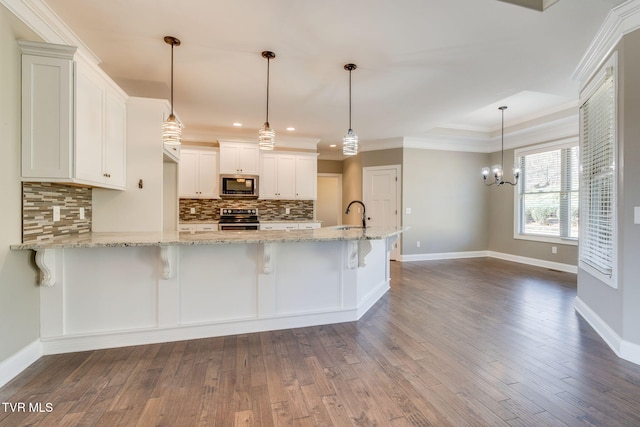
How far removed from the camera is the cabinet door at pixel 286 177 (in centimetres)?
585

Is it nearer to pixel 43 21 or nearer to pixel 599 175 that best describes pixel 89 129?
pixel 43 21

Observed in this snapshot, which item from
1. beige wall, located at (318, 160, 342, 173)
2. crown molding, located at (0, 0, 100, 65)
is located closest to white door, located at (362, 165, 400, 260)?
beige wall, located at (318, 160, 342, 173)

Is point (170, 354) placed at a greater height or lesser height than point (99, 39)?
lesser

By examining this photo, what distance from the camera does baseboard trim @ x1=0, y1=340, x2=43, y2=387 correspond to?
6.00 ft

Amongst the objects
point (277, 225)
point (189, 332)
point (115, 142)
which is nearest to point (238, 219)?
point (277, 225)

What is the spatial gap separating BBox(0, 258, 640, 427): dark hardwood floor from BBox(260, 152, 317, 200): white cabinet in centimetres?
352

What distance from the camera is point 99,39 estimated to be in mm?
2535

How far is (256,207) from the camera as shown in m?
5.95

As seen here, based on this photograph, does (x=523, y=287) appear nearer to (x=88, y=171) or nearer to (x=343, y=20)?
(x=343, y=20)

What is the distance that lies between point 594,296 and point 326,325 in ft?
8.57

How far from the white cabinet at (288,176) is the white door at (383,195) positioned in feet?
4.52

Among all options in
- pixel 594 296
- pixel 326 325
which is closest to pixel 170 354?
pixel 326 325

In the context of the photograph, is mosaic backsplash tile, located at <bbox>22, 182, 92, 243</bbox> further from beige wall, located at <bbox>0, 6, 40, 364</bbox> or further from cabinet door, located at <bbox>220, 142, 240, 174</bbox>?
cabinet door, located at <bbox>220, 142, 240, 174</bbox>

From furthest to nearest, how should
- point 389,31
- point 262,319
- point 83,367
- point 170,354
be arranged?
point 262,319 → point 389,31 → point 170,354 → point 83,367
